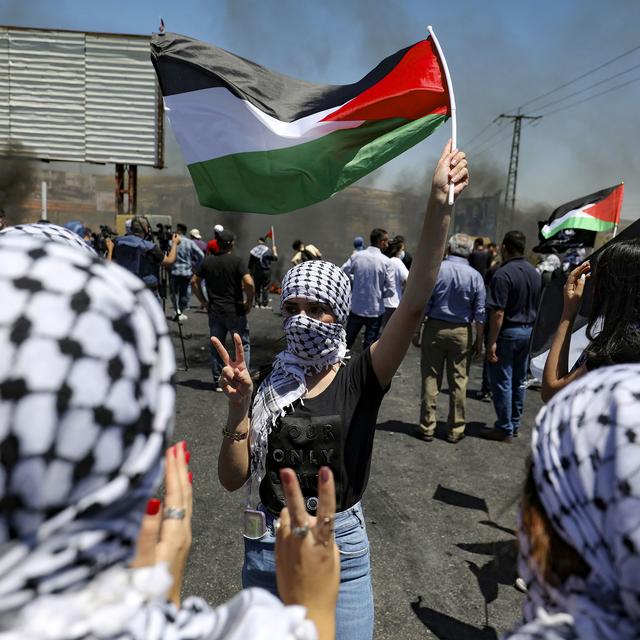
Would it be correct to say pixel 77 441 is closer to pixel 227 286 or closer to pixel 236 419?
pixel 236 419

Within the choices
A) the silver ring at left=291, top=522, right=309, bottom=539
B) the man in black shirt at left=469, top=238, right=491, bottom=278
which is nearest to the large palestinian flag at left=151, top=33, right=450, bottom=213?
the silver ring at left=291, top=522, right=309, bottom=539

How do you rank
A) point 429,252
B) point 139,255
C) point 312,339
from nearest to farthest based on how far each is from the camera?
1. point 429,252
2. point 312,339
3. point 139,255

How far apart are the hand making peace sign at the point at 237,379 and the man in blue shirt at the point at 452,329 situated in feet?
13.1

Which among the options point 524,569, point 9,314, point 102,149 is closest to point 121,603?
point 9,314

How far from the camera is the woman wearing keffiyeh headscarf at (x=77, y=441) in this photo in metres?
0.69

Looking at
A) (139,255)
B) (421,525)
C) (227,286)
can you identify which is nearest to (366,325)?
(227,286)

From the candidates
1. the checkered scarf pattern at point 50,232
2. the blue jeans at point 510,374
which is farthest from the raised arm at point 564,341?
the blue jeans at point 510,374

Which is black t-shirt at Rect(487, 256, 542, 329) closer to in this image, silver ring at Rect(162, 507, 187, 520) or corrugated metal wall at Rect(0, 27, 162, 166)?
silver ring at Rect(162, 507, 187, 520)

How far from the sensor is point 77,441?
0.71 metres

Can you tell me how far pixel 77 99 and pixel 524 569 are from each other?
19.3 m

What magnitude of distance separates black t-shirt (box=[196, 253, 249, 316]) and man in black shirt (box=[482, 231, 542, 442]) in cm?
293

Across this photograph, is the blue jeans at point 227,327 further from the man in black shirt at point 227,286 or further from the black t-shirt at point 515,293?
the black t-shirt at point 515,293

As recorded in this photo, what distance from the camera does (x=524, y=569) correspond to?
1.03 meters

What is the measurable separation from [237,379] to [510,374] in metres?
4.44
